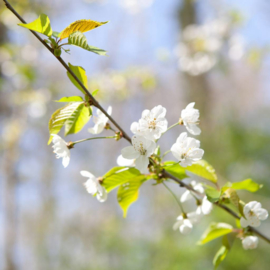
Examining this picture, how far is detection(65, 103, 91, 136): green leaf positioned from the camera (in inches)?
19.0

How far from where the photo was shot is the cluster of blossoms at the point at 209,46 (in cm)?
268

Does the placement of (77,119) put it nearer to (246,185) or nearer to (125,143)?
(246,185)

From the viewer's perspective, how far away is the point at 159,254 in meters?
3.32

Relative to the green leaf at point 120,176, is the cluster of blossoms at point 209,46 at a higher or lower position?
higher

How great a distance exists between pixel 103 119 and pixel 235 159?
281 centimetres

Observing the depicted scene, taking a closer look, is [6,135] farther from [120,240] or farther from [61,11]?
[120,240]

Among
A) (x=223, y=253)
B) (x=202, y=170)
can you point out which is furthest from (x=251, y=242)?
(x=202, y=170)

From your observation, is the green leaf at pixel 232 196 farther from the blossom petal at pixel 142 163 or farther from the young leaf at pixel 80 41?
the young leaf at pixel 80 41

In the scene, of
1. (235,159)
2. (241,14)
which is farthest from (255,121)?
(241,14)

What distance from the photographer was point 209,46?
2.75 m

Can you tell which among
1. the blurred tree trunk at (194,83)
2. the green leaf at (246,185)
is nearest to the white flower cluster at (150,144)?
the green leaf at (246,185)

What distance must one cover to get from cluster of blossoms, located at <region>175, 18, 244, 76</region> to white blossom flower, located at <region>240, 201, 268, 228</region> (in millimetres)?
2375

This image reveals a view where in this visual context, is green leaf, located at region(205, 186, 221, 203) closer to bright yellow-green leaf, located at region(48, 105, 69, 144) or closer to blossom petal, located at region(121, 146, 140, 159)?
blossom petal, located at region(121, 146, 140, 159)

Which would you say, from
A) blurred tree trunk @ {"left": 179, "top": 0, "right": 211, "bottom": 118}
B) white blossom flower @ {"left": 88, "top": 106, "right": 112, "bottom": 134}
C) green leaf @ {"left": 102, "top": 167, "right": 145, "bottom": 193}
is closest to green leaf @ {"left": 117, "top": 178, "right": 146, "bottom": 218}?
green leaf @ {"left": 102, "top": 167, "right": 145, "bottom": 193}
